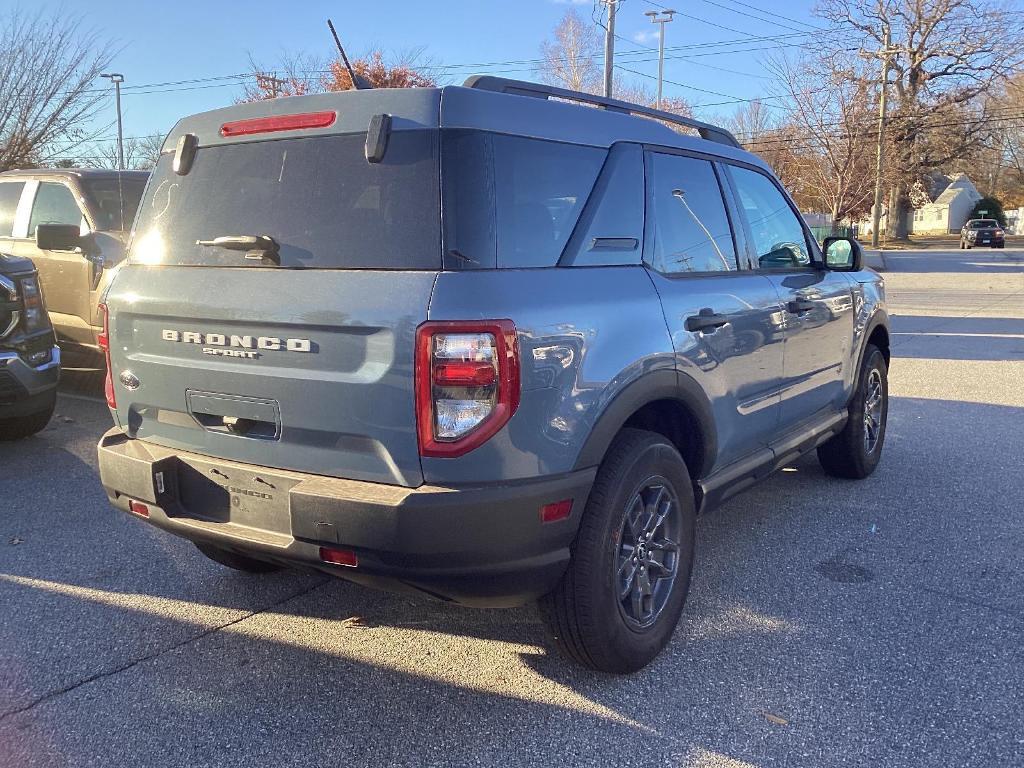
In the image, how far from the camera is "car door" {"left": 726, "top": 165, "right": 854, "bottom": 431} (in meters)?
4.21

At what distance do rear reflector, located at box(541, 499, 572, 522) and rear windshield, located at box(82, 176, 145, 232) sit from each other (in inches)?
241

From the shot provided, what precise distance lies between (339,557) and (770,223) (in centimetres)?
295

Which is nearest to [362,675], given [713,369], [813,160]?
[713,369]

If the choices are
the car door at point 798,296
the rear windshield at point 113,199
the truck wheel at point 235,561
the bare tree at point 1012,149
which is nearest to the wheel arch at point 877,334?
the car door at point 798,296

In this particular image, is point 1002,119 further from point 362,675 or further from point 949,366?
point 362,675

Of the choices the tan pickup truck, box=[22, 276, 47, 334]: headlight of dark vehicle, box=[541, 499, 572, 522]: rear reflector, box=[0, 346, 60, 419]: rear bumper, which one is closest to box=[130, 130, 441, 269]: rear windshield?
box=[541, 499, 572, 522]: rear reflector

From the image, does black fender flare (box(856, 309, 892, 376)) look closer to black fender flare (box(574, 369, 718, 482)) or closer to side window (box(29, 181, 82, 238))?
black fender flare (box(574, 369, 718, 482))

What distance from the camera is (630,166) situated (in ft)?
10.8

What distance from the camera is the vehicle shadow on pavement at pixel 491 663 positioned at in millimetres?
2725

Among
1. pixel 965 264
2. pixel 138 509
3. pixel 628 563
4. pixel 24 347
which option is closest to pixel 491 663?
pixel 628 563

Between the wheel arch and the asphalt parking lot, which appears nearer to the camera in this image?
the asphalt parking lot

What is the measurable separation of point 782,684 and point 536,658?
898 millimetres

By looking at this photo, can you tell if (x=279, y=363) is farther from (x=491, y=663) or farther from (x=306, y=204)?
(x=491, y=663)

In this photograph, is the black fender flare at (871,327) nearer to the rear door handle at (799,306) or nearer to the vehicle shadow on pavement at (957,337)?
the rear door handle at (799,306)
